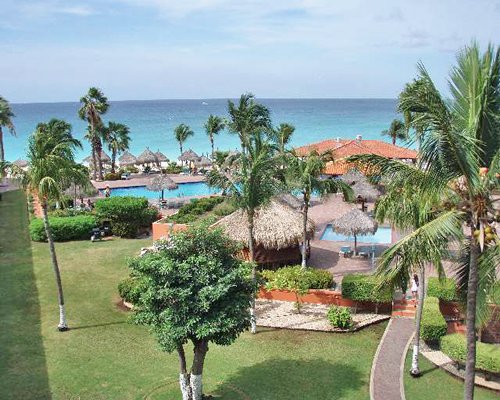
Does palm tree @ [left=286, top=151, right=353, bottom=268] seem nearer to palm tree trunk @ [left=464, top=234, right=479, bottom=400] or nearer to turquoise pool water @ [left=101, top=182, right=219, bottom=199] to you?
palm tree trunk @ [left=464, top=234, right=479, bottom=400]

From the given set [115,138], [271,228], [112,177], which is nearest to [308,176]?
[271,228]

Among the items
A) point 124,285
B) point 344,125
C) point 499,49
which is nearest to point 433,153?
point 499,49

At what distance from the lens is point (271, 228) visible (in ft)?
74.1

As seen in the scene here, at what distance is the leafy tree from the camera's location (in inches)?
451

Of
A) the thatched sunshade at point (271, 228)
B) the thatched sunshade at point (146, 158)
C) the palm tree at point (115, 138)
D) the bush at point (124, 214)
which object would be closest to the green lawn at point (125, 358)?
the thatched sunshade at point (271, 228)

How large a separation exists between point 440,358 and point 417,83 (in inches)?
396

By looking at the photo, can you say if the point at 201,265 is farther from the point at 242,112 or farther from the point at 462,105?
the point at 242,112

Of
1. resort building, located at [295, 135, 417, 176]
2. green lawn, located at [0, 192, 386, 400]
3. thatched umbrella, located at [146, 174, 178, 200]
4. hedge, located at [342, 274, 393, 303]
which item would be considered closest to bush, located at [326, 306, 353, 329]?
green lawn, located at [0, 192, 386, 400]

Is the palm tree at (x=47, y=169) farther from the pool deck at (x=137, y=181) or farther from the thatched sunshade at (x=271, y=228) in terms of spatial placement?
the pool deck at (x=137, y=181)

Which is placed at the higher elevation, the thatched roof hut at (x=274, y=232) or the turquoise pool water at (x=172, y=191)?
the thatched roof hut at (x=274, y=232)

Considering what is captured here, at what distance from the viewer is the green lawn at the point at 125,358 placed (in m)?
13.8

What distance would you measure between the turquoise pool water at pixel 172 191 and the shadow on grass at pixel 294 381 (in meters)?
31.1

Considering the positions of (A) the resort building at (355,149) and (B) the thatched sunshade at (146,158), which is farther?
(B) the thatched sunshade at (146,158)

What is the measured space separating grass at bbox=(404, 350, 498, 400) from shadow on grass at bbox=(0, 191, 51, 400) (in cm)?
926
